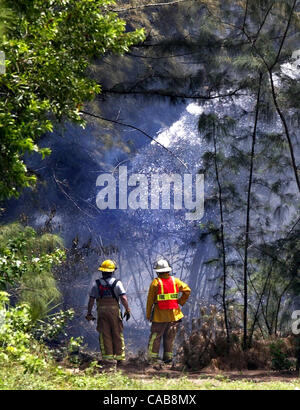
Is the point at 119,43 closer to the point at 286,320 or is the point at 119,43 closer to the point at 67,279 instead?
the point at 286,320

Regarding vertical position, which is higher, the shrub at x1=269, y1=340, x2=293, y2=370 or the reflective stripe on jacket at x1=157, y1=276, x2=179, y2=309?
the reflective stripe on jacket at x1=157, y1=276, x2=179, y2=309

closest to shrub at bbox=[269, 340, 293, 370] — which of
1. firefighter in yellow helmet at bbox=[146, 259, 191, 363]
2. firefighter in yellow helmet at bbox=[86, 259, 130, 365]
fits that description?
firefighter in yellow helmet at bbox=[146, 259, 191, 363]

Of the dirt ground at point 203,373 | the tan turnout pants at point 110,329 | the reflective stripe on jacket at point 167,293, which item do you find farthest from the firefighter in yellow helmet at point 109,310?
the reflective stripe on jacket at point 167,293

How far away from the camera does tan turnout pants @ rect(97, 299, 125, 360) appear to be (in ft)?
28.2

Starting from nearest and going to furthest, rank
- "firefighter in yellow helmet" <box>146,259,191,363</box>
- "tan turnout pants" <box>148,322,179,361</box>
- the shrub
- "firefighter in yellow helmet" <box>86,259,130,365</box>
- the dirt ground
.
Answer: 1. the dirt ground
2. the shrub
3. "firefighter in yellow helmet" <box>86,259,130,365</box>
4. "firefighter in yellow helmet" <box>146,259,191,363</box>
5. "tan turnout pants" <box>148,322,179,361</box>

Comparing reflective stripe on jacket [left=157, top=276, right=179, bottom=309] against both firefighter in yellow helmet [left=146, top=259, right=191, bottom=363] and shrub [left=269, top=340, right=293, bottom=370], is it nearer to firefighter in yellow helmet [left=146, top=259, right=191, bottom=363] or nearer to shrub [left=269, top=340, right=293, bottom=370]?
firefighter in yellow helmet [left=146, top=259, right=191, bottom=363]

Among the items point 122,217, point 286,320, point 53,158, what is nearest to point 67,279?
point 53,158

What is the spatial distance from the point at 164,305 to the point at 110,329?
812 mm

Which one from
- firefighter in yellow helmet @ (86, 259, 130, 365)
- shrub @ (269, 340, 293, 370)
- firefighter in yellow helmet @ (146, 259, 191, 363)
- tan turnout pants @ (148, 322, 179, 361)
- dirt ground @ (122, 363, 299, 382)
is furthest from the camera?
tan turnout pants @ (148, 322, 179, 361)

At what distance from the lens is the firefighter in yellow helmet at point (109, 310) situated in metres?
8.44

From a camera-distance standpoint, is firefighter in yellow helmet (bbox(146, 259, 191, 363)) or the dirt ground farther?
firefighter in yellow helmet (bbox(146, 259, 191, 363))

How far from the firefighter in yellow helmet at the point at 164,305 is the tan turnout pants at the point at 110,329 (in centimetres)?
41

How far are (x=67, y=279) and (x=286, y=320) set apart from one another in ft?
24.8

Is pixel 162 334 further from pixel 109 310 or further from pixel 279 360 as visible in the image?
pixel 279 360
